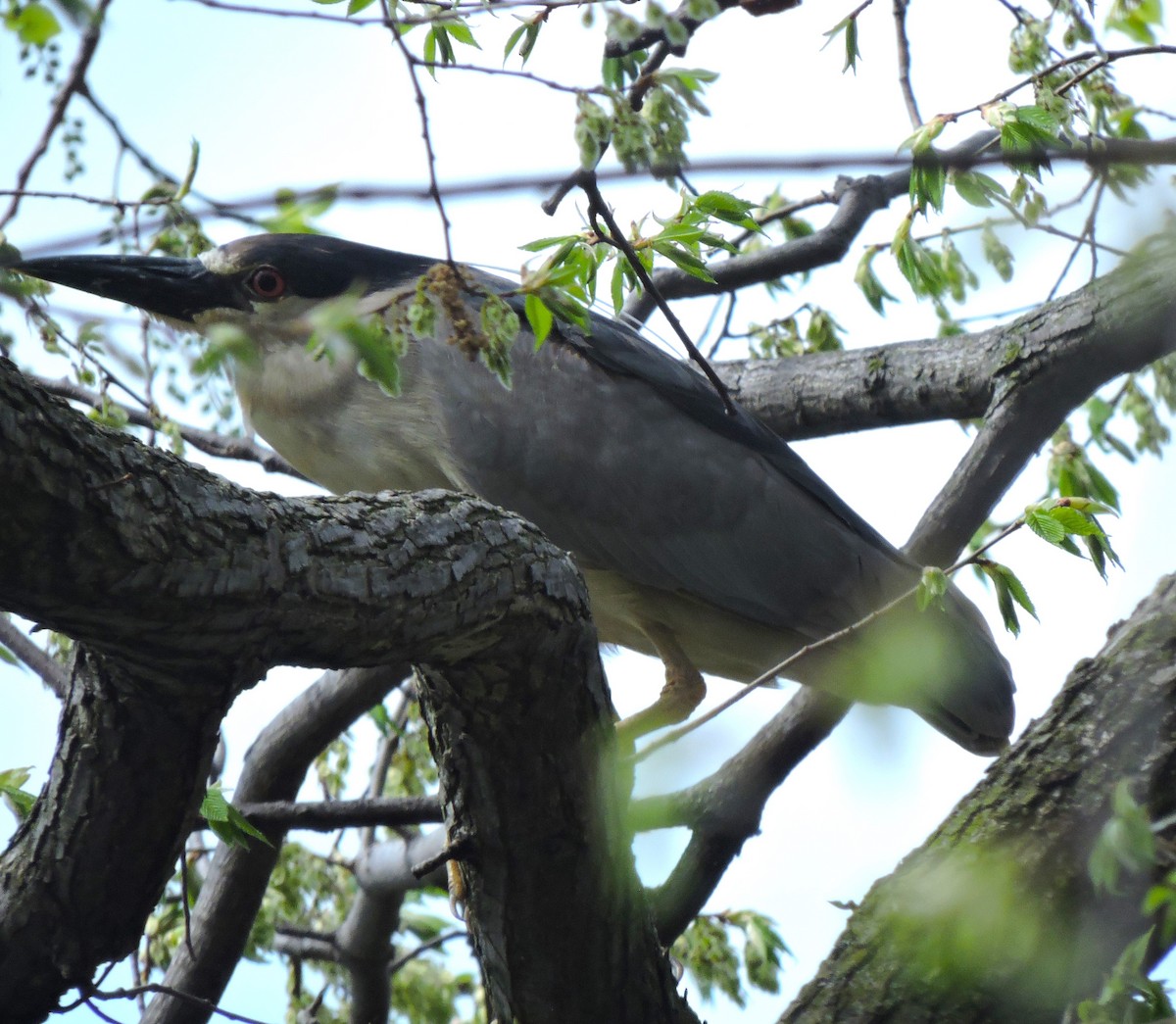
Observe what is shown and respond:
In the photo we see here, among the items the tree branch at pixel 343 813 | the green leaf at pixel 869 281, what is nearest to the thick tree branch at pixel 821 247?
the green leaf at pixel 869 281

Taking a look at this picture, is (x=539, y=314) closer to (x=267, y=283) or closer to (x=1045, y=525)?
(x=1045, y=525)

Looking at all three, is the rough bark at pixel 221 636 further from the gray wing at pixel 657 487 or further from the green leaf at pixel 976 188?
the gray wing at pixel 657 487

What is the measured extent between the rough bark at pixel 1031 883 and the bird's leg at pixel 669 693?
140 cm

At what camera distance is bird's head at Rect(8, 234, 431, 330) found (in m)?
3.14

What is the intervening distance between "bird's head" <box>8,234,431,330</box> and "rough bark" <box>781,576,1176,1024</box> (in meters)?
2.10

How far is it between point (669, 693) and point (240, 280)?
5.41ft

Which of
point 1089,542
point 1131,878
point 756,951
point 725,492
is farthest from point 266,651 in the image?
point 756,951

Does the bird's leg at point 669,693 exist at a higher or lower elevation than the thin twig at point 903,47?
lower

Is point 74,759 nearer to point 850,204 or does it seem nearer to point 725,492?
point 725,492

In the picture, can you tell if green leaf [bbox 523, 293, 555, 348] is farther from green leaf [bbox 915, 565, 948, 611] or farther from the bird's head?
the bird's head

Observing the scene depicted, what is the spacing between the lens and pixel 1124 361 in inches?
116

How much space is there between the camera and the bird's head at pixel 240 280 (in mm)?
3139

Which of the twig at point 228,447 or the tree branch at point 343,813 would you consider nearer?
the tree branch at point 343,813

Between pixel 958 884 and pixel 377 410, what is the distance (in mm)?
2012
